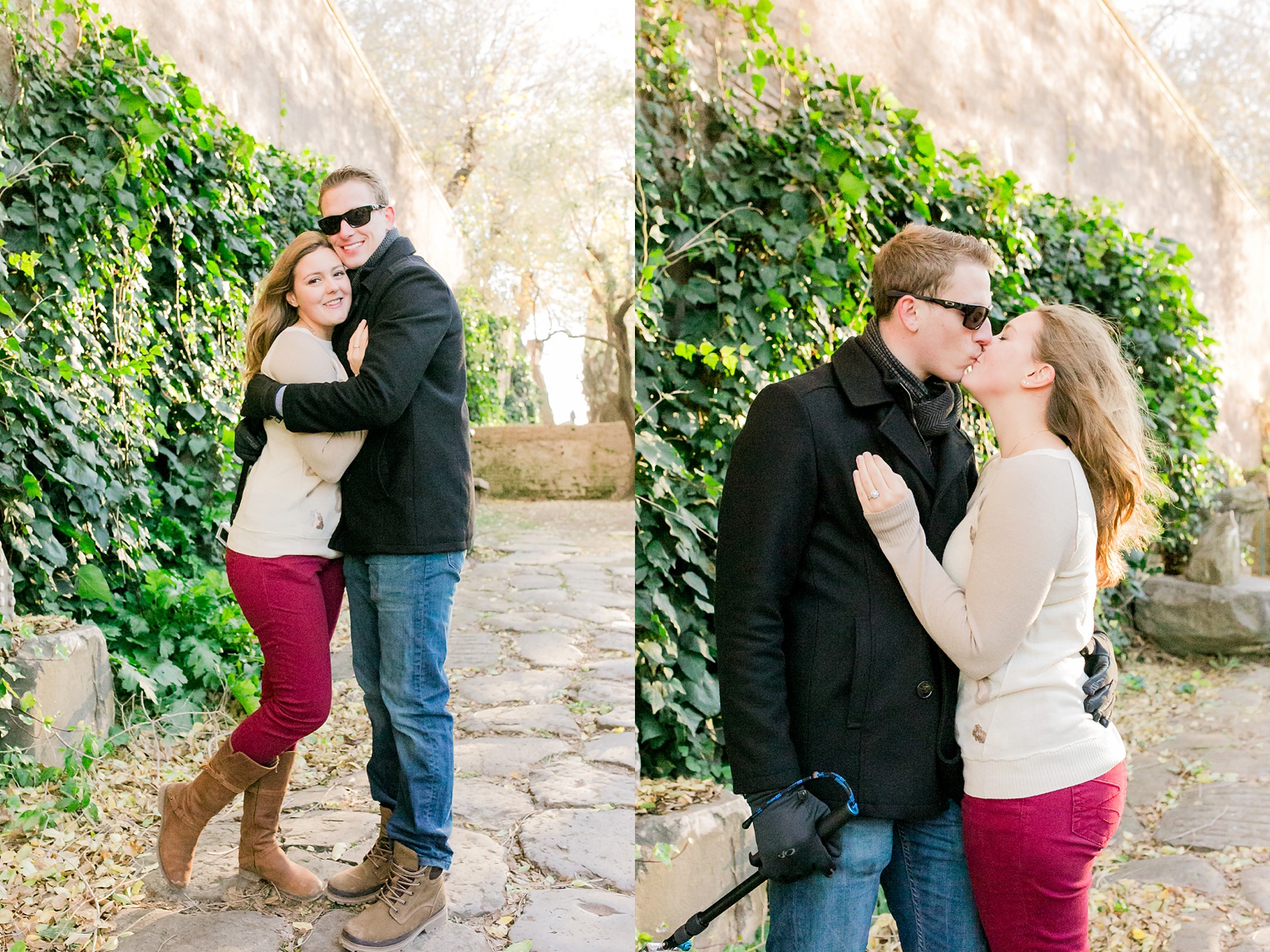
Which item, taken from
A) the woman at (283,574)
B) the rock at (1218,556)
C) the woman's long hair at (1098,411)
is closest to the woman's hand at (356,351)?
the woman at (283,574)

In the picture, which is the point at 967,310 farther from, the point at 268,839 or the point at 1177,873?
the point at 1177,873

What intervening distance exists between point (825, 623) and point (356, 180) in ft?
4.29

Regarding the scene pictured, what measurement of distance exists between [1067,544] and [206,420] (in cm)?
172

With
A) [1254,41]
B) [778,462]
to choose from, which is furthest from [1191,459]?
[778,462]

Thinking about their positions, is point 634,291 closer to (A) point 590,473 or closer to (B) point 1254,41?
(A) point 590,473

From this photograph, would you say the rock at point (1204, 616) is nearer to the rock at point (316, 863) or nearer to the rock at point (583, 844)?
the rock at point (583, 844)

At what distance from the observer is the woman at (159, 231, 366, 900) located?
180cm

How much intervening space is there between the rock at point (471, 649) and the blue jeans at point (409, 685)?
4 centimetres

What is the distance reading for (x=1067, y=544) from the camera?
1.31 m

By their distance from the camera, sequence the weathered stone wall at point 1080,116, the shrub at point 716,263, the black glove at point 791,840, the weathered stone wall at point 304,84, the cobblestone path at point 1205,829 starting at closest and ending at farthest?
the black glove at point 791,840 → the weathered stone wall at point 304,84 → the shrub at point 716,263 → the cobblestone path at point 1205,829 → the weathered stone wall at point 1080,116

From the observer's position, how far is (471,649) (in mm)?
2162

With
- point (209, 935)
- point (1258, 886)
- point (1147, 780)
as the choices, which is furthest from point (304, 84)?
point (1147, 780)

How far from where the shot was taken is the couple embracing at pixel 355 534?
180 cm

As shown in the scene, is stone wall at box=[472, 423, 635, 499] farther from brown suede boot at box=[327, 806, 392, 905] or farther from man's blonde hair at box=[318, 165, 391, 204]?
brown suede boot at box=[327, 806, 392, 905]
